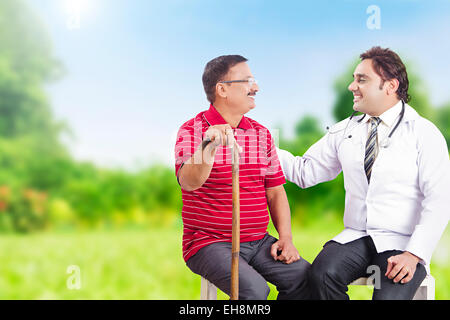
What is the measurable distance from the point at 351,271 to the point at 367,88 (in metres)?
0.74

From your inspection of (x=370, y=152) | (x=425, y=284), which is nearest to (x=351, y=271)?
(x=425, y=284)

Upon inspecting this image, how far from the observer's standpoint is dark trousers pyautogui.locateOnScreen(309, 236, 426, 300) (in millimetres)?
1720

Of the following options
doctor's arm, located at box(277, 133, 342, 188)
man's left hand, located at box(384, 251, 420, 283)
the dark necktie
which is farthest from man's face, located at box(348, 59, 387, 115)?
man's left hand, located at box(384, 251, 420, 283)

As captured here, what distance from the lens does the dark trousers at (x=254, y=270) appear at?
172 cm

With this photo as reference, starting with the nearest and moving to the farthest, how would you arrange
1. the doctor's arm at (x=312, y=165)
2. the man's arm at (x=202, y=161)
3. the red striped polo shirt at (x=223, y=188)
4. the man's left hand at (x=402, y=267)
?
1. the man's arm at (x=202, y=161)
2. the man's left hand at (x=402, y=267)
3. the red striped polo shirt at (x=223, y=188)
4. the doctor's arm at (x=312, y=165)

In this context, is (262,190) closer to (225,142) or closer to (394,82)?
(225,142)

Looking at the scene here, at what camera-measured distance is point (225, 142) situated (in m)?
1.59

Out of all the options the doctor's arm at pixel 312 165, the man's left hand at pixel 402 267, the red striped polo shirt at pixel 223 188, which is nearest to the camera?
the man's left hand at pixel 402 267

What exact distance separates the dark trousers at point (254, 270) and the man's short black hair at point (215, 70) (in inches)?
24.5

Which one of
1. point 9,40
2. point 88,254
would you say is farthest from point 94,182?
point 9,40

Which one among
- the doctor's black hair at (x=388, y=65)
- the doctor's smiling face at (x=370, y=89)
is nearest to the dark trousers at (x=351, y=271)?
the doctor's smiling face at (x=370, y=89)

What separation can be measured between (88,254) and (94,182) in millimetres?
774

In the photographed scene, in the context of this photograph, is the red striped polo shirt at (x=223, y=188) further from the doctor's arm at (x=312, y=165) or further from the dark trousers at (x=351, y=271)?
the dark trousers at (x=351, y=271)
